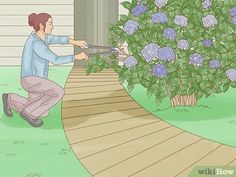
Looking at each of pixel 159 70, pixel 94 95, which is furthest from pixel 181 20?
pixel 94 95

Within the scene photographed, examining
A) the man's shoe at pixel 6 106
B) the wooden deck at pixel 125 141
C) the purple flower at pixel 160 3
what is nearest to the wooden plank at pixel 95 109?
the wooden deck at pixel 125 141

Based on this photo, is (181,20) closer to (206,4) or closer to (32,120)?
(206,4)

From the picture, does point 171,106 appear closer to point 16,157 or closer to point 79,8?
point 79,8

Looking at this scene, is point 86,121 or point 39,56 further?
point 86,121

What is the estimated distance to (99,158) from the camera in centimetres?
371

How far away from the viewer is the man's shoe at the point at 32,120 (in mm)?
3883

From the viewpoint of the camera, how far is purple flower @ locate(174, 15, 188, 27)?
4.35m

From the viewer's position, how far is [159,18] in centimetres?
434

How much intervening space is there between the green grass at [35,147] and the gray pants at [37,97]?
69 millimetres

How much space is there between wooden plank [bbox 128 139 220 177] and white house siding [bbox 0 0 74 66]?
1130 millimetres

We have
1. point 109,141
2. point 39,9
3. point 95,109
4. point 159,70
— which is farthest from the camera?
point 39,9

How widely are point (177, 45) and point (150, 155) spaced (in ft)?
3.02

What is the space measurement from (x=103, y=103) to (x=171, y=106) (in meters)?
0.45

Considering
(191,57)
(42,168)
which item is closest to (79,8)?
(191,57)
